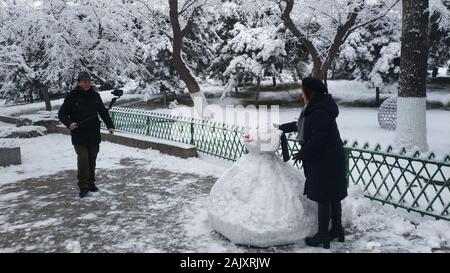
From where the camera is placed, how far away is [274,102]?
2675cm

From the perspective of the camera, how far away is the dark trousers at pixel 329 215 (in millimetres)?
4297

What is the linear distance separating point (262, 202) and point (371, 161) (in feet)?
7.11

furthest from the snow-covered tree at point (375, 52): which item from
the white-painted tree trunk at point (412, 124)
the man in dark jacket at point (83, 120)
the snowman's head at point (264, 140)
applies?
the snowman's head at point (264, 140)

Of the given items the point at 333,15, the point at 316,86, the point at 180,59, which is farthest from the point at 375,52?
the point at 316,86

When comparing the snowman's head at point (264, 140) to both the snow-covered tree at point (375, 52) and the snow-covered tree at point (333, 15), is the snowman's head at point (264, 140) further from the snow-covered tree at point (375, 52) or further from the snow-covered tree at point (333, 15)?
the snow-covered tree at point (375, 52)

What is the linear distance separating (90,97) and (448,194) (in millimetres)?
5702

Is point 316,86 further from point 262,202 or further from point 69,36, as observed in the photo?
point 69,36

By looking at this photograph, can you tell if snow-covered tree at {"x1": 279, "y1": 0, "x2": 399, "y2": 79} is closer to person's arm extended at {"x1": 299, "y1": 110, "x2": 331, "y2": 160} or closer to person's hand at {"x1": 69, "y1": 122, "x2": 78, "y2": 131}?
person's hand at {"x1": 69, "y1": 122, "x2": 78, "y2": 131}

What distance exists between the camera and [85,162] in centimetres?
639
